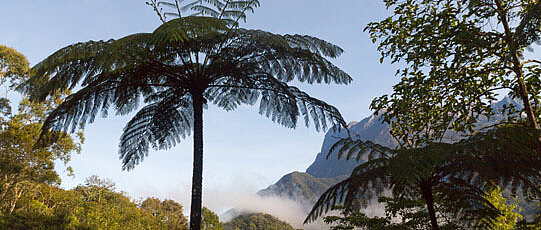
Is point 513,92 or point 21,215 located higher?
point 513,92

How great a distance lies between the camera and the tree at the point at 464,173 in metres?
3.31

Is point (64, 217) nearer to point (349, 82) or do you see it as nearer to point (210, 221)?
point (210, 221)

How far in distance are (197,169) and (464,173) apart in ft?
10.5

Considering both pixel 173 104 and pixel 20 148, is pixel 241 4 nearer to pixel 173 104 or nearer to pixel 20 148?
pixel 173 104

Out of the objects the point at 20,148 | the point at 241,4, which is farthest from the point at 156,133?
the point at 20,148

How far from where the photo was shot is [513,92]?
5480 mm

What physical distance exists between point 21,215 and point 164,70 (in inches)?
381

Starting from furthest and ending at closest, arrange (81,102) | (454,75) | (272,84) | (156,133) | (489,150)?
(156,133)
(454,75)
(272,84)
(81,102)
(489,150)

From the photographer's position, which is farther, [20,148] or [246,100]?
[20,148]

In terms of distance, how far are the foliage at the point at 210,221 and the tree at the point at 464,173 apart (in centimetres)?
1581

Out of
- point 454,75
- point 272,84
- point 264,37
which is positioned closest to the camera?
point 264,37

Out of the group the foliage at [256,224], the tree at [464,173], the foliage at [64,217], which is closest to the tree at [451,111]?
the tree at [464,173]

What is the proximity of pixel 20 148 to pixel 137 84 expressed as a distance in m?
11.7

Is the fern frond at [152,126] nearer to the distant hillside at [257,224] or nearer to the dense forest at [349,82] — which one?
the dense forest at [349,82]
